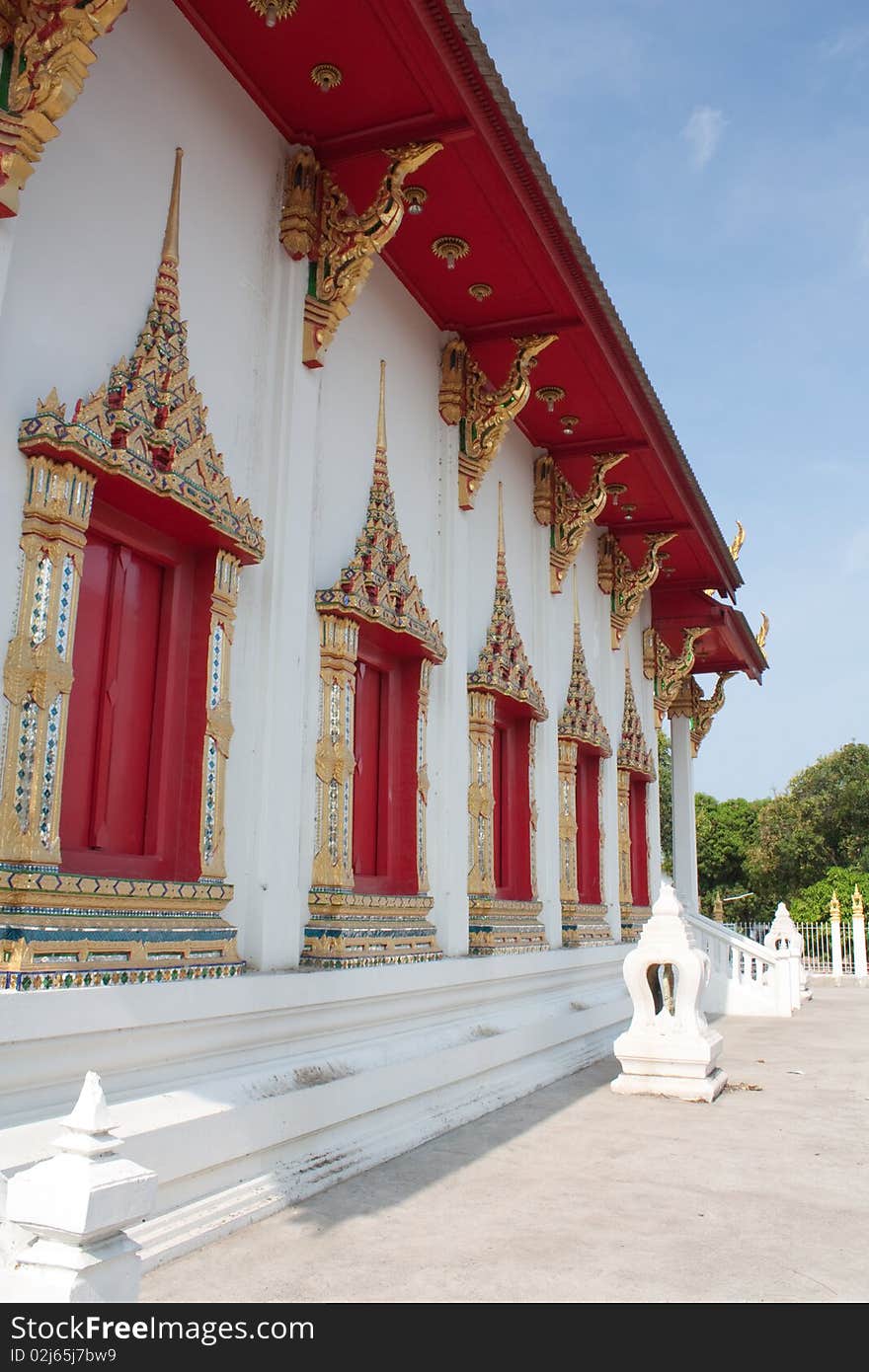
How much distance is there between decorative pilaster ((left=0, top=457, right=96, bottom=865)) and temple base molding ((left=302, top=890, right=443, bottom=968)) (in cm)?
171

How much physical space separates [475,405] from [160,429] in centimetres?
353

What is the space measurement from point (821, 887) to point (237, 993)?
1064 inches

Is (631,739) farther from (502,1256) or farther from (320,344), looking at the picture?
(502,1256)

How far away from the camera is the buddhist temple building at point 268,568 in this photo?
3379 millimetres

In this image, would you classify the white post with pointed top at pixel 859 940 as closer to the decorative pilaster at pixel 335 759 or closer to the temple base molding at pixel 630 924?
the temple base molding at pixel 630 924

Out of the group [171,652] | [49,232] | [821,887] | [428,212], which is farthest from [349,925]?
[821,887]

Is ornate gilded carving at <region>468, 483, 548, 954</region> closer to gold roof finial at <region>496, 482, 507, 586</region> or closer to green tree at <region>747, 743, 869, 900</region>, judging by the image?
gold roof finial at <region>496, 482, 507, 586</region>

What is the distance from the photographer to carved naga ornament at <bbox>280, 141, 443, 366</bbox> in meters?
5.00

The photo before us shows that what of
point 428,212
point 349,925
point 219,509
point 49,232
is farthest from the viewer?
point 428,212

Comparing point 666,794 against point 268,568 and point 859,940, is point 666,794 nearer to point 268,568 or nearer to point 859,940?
point 859,940

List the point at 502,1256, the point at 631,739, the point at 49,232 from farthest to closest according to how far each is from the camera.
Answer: the point at 631,739, the point at 49,232, the point at 502,1256

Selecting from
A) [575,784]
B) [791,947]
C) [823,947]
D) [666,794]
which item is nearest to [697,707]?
[791,947]

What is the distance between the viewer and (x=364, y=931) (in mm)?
5125

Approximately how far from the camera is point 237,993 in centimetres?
399
